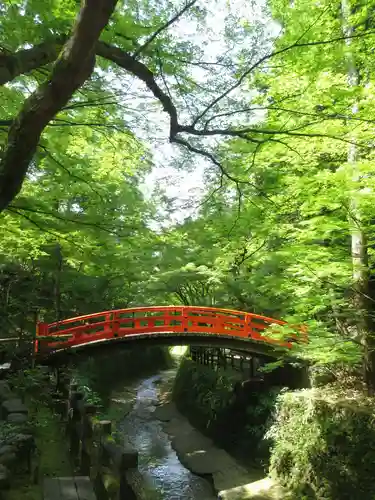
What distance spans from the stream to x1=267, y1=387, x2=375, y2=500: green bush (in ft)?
10.1

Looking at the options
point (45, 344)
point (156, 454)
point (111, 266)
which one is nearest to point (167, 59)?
point (45, 344)

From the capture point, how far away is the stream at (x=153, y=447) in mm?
11680

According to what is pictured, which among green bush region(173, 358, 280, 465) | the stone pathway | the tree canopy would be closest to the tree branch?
the tree canopy

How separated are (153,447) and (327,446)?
27.6ft

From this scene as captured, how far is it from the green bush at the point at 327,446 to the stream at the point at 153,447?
122 inches

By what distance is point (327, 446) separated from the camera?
8.46 meters

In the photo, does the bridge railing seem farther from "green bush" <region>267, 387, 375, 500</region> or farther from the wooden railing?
the wooden railing

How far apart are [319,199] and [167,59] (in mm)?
3422

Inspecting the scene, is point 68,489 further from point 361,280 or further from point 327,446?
point 361,280

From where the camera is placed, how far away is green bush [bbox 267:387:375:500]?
7.93 meters

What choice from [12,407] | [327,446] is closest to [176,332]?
[327,446]

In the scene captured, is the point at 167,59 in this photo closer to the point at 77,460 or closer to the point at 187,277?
the point at 77,460

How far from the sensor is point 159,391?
23.0 metres

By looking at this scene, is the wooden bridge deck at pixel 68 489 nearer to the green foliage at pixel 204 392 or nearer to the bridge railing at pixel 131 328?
the bridge railing at pixel 131 328
